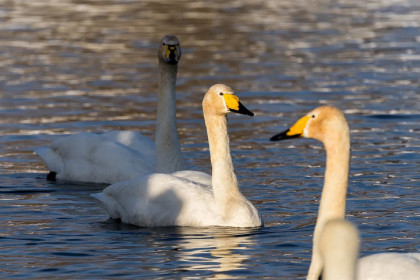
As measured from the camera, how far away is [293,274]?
959cm

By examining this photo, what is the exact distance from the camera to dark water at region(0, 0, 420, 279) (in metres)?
10.5

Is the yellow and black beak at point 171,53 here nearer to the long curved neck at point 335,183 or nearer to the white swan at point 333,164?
the white swan at point 333,164

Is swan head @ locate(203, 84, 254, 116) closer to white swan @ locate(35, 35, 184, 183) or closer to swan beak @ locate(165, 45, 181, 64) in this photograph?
white swan @ locate(35, 35, 184, 183)

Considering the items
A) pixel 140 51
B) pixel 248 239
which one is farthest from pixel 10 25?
pixel 248 239

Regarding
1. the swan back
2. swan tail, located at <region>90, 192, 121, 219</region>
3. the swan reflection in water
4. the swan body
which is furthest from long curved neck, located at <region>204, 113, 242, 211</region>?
the swan back

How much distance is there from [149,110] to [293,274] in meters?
9.85

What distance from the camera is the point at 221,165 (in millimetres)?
11414

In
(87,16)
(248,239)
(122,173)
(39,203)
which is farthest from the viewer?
(87,16)

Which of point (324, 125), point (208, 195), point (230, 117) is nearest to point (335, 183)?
point (324, 125)

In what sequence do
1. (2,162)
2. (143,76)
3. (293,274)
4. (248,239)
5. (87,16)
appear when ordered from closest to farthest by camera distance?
(293,274) < (248,239) < (2,162) < (143,76) < (87,16)

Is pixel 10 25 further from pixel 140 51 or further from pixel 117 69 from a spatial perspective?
pixel 117 69

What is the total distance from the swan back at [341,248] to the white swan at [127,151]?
7.35 meters

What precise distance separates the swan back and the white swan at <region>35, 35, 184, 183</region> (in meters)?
7.35

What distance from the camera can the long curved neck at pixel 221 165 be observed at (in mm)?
11344
